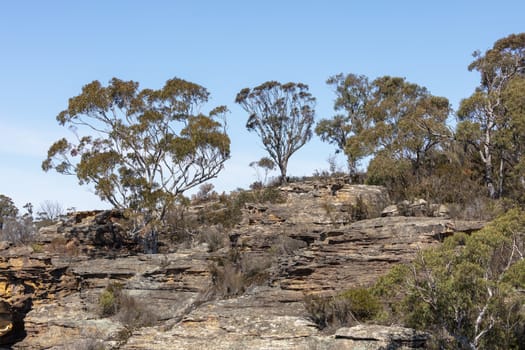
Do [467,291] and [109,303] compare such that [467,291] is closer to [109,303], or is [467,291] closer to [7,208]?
[109,303]

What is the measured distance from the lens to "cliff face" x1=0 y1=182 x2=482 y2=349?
13.5m

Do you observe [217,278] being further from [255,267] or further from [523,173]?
[523,173]

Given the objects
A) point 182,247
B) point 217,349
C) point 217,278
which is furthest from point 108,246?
point 217,349

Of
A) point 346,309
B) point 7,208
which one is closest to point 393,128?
point 346,309

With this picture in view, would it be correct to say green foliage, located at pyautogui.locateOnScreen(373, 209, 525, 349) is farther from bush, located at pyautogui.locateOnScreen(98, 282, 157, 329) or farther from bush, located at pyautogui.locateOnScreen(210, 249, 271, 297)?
bush, located at pyautogui.locateOnScreen(98, 282, 157, 329)

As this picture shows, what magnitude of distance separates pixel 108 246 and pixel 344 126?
22.3 metres

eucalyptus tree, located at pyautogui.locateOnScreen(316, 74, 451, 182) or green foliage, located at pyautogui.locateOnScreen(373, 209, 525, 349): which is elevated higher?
eucalyptus tree, located at pyautogui.locateOnScreen(316, 74, 451, 182)

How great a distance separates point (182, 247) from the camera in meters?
25.6

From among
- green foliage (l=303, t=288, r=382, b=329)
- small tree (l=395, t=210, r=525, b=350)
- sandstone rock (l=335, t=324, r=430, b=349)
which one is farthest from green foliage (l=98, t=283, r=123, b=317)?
small tree (l=395, t=210, r=525, b=350)

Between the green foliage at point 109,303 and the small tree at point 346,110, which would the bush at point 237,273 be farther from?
the small tree at point 346,110

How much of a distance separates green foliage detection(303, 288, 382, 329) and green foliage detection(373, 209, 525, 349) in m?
1.88

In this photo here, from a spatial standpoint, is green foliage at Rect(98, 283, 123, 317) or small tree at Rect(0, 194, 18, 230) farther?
small tree at Rect(0, 194, 18, 230)

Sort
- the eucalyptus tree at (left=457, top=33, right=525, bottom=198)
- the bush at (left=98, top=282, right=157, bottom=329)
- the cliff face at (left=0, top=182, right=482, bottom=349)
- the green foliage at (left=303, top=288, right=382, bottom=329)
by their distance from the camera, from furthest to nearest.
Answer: the eucalyptus tree at (left=457, top=33, right=525, bottom=198), the bush at (left=98, top=282, right=157, bottom=329), the cliff face at (left=0, top=182, right=482, bottom=349), the green foliage at (left=303, top=288, right=382, bottom=329)

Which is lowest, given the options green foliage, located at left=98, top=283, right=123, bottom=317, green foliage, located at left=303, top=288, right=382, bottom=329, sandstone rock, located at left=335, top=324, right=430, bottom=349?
sandstone rock, located at left=335, top=324, right=430, bottom=349
